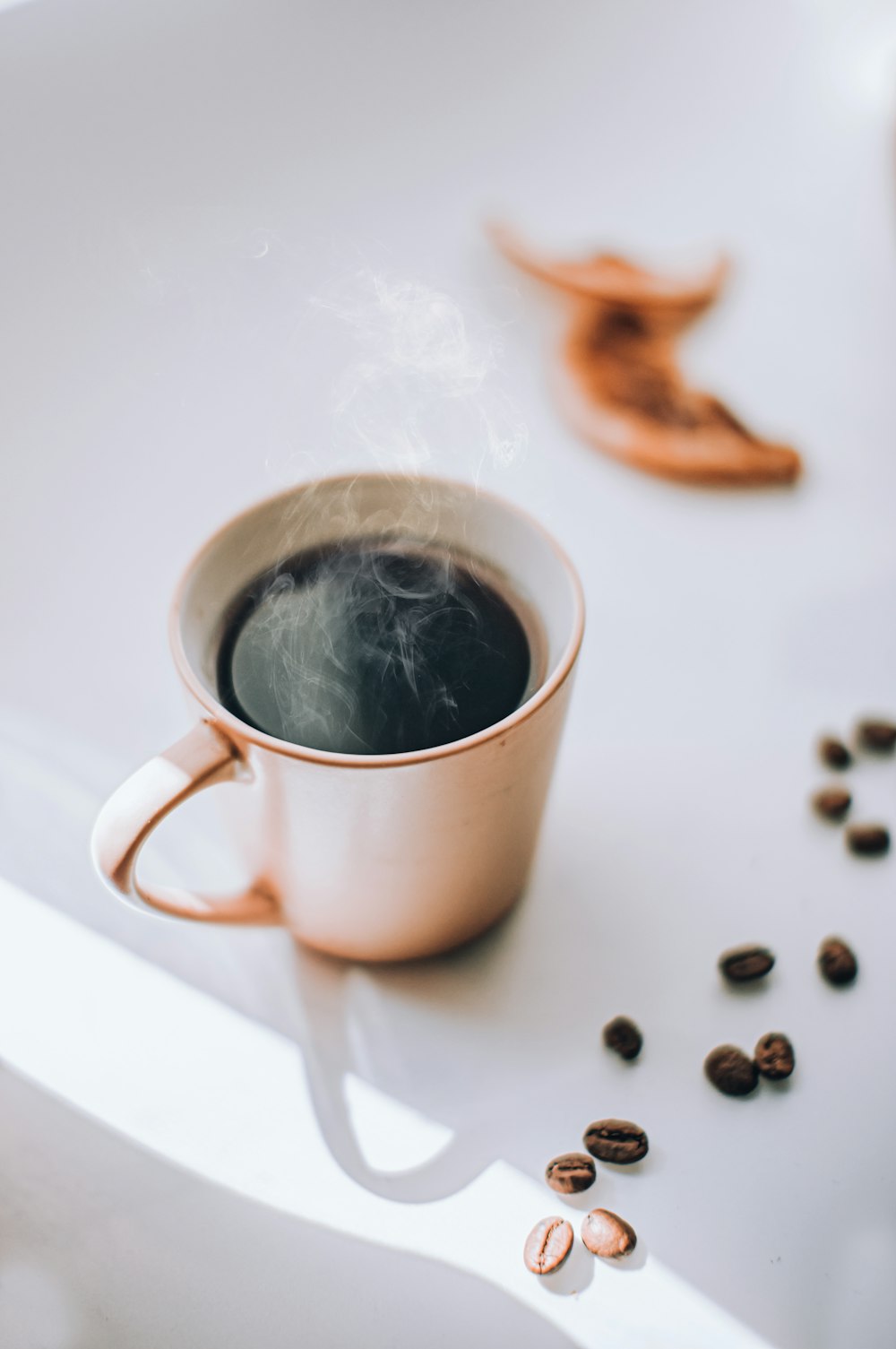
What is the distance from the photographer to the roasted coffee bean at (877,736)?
0.88m

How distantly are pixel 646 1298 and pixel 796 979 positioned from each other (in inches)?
9.7

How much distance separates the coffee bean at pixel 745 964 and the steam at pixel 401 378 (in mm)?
451

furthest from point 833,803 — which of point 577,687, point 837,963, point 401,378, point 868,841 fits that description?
point 401,378

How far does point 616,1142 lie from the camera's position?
66cm

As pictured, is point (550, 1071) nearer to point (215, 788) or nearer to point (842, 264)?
point (215, 788)

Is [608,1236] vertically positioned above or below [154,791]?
below

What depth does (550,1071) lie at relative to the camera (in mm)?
705

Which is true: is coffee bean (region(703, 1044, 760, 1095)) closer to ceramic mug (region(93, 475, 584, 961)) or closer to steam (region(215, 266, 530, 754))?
ceramic mug (region(93, 475, 584, 961))

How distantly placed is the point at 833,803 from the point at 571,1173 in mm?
366

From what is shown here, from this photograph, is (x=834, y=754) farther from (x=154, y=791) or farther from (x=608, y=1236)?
(x=154, y=791)

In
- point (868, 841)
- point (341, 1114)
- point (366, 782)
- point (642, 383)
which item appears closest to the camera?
point (366, 782)

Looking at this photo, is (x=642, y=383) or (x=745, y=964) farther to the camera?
(x=642, y=383)

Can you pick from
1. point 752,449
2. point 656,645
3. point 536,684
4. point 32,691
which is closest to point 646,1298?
point 536,684

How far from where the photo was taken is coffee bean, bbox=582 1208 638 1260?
2.03 ft
